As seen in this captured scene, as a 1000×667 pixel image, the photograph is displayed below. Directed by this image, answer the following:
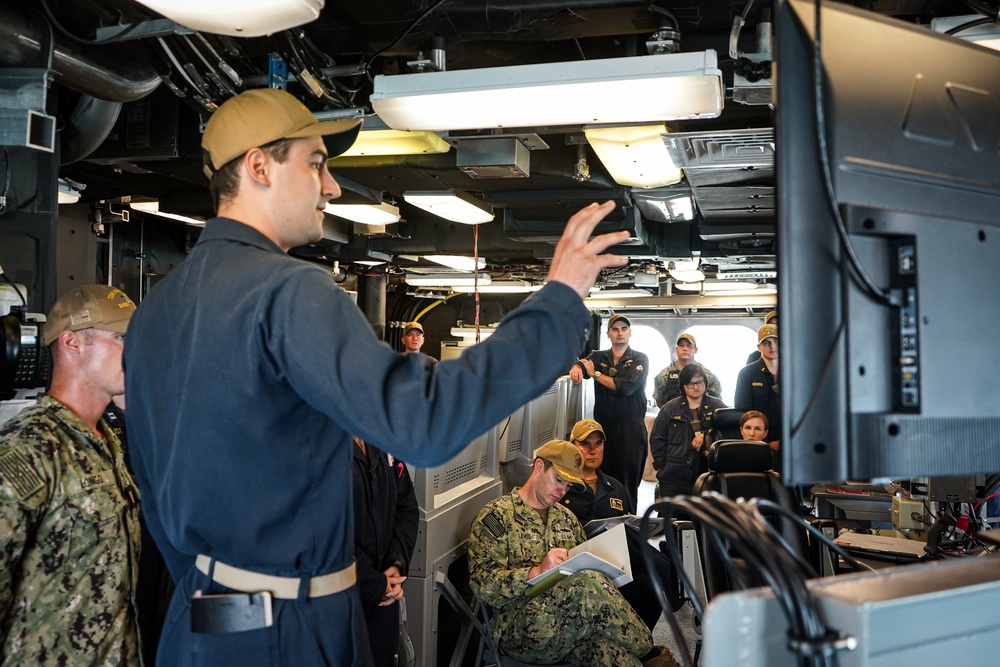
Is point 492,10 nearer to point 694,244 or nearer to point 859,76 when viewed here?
point 859,76

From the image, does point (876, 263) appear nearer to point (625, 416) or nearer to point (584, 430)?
point (584, 430)

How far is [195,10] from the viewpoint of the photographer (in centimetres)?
181

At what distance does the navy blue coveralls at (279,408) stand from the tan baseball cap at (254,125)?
135mm

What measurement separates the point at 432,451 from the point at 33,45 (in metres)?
1.99

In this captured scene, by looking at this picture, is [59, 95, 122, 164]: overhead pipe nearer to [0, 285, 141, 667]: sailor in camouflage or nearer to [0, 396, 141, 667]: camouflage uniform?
[0, 285, 141, 667]: sailor in camouflage

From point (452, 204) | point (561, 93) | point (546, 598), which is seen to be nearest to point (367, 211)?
point (452, 204)

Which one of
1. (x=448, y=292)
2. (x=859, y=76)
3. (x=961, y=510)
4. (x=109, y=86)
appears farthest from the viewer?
(x=448, y=292)

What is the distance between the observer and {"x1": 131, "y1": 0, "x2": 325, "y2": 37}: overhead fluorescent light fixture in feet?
5.85

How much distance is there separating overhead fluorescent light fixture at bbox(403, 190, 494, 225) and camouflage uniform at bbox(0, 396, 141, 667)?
9.43ft

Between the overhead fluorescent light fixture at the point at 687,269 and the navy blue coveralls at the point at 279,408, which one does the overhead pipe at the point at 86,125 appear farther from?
the overhead fluorescent light fixture at the point at 687,269

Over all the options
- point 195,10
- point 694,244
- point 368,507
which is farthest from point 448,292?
point 195,10

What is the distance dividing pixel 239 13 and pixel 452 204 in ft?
10.1

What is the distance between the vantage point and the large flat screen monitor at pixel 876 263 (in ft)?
3.34

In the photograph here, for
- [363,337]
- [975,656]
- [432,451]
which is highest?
[363,337]
